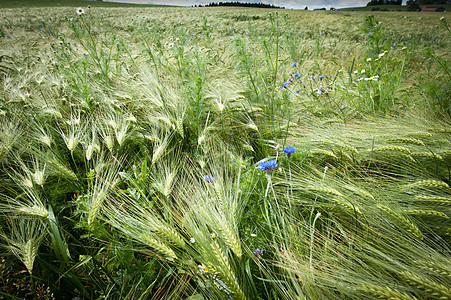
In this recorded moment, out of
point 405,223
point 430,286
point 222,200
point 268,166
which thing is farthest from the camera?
point 268,166

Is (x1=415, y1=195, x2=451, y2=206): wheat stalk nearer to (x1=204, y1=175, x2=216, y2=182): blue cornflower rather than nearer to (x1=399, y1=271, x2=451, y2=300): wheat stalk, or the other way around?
(x1=399, y1=271, x2=451, y2=300): wheat stalk

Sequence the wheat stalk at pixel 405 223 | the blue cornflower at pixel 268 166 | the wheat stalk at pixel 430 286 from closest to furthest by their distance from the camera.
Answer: the wheat stalk at pixel 430 286 < the wheat stalk at pixel 405 223 < the blue cornflower at pixel 268 166

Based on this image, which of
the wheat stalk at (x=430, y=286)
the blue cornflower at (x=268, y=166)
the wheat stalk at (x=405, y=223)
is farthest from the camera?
the blue cornflower at (x=268, y=166)

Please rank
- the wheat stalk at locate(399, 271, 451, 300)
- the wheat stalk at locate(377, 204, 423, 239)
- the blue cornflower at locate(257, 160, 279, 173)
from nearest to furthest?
the wheat stalk at locate(399, 271, 451, 300)
the wheat stalk at locate(377, 204, 423, 239)
the blue cornflower at locate(257, 160, 279, 173)

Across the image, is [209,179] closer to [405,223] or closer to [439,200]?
[405,223]

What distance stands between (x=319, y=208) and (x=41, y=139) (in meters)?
1.82

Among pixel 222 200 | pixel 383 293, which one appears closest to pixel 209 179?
pixel 222 200

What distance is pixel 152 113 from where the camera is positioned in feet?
6.16

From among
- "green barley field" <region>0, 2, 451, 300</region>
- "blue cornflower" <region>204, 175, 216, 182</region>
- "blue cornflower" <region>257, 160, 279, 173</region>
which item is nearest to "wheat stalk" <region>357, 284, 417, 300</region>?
"green barley field" <region>0, 2, 451, 300</region>

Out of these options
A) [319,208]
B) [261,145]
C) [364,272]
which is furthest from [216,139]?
[364,272]

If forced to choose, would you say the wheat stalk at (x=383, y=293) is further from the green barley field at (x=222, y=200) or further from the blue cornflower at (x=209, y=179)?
the blue cornflower at (x=209, y=179)

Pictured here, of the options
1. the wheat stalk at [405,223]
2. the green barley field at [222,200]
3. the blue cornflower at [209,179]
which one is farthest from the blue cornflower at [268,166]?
the wheat stalk at [405,223]

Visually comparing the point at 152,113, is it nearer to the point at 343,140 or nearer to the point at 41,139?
the point at 41,139

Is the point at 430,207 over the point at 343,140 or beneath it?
beneath
